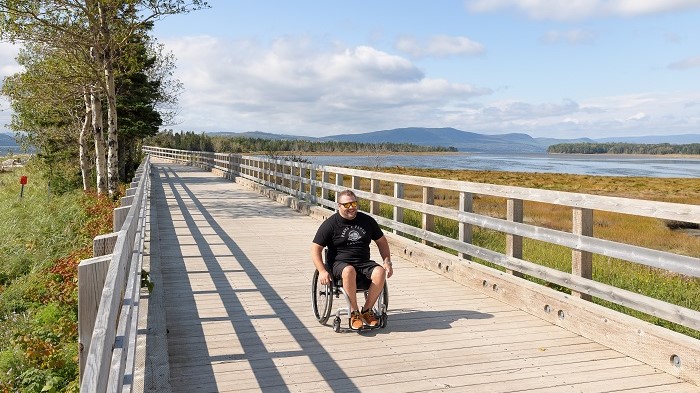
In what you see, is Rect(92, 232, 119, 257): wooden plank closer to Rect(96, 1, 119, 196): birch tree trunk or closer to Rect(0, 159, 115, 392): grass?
Rect(0, 159, 115, 392): grass

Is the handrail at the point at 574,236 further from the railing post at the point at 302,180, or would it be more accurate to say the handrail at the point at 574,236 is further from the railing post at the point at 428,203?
the railing post at the point at 302,180

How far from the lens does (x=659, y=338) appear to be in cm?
499

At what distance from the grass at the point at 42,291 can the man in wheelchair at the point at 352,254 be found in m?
2.37

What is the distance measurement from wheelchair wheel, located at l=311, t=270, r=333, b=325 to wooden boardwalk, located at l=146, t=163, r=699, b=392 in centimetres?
10

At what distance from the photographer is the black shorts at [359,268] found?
6148mm

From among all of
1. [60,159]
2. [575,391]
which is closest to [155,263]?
[575,391]

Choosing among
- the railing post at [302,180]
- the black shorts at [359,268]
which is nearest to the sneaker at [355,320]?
the black shorts at [359,268]

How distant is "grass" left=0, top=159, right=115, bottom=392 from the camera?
6.47 m

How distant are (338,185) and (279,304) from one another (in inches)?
267

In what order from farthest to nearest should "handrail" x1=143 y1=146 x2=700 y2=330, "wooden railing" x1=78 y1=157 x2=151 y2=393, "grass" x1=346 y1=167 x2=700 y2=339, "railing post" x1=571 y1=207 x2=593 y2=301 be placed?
"grass" x1=346 y1=167 x2=700 y2=339, "railing post" x1=571 y1=207 x2=593 y2=301, "handrail" x1=143 y1=146 x2=700 y2=330, "wooden railing" x1=78 y1=157 x2=151 y2=393

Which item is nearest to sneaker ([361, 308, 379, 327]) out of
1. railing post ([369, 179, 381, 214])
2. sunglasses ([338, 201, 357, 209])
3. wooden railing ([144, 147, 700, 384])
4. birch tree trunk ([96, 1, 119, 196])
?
sunglasses ([338, 201, 357, 209])

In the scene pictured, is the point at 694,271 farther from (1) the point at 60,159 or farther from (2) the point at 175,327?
(1) the point at 60,159

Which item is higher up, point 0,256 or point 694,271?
point 694,271

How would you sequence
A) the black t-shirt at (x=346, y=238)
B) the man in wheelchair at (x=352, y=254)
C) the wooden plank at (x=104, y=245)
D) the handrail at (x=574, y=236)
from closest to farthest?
the wooden plank at (x=104, y=245) < the handrail at (x=574, y=236) < the man in wheelchair at (x=352, y=254) < the black t-shirt at (x=346, y=238)
